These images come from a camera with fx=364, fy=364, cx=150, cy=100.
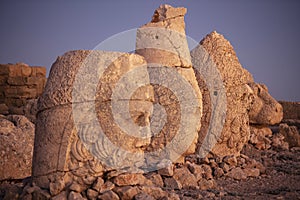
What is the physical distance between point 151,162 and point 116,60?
77.1 inches

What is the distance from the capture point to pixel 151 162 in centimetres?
513

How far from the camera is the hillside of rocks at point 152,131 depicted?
3.52m

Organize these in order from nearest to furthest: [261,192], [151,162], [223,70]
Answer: [261,192], [151,162], [223,70]

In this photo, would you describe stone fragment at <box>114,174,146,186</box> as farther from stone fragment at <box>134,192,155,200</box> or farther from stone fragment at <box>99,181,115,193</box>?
stone fragment at <box>134,192,155,200</box>

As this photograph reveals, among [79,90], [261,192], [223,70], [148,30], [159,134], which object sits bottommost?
[261,192]

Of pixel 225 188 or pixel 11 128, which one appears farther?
pixel 11 128

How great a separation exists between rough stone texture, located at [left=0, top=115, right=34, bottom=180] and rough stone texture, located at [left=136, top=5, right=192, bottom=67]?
2.30 meters

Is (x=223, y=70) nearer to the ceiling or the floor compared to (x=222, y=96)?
nearer to the ceiling

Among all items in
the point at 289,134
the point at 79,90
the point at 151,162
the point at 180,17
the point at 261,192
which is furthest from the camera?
the point at 289,134

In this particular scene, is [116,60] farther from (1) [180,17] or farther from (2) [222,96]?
(2) [222,96]

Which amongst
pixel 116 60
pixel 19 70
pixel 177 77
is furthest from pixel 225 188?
pixel 19 70

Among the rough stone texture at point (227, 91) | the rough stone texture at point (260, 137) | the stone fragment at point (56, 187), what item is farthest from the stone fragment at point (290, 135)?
the stone fragment at point (56, 187)

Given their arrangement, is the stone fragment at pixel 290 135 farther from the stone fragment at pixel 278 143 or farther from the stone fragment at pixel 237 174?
the stone fragment at pixel 237 174

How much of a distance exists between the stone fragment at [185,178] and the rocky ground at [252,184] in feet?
0.36
